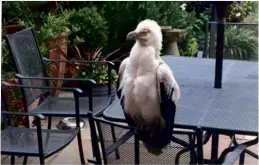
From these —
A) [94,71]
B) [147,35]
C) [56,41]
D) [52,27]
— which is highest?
[147,35]

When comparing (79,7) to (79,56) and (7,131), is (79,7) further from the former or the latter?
(7,131)

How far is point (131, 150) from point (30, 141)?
86 centimetres

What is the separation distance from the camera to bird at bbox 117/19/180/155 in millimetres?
1838

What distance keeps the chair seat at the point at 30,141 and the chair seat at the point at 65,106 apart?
→ 0.92 ft

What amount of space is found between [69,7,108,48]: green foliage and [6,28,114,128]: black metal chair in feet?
4.43

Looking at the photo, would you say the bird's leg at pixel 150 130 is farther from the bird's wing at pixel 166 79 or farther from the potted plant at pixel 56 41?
the potted plant at pixel 56 41

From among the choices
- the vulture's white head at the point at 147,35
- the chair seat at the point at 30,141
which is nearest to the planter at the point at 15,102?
the chair seat at the point at 30,141

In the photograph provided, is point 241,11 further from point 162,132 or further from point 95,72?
point 162,132

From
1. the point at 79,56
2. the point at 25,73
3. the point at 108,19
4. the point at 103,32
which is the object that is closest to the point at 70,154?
the point at 25,73

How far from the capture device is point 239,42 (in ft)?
16.9

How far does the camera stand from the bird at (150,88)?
1838 mm

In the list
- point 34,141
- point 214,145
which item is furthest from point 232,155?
point 34,141

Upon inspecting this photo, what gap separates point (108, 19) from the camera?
536 centimetres

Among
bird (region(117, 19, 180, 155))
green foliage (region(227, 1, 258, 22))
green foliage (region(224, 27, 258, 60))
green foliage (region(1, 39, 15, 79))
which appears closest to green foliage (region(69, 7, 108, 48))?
green foliage (region(1, 39, 15, 79))
